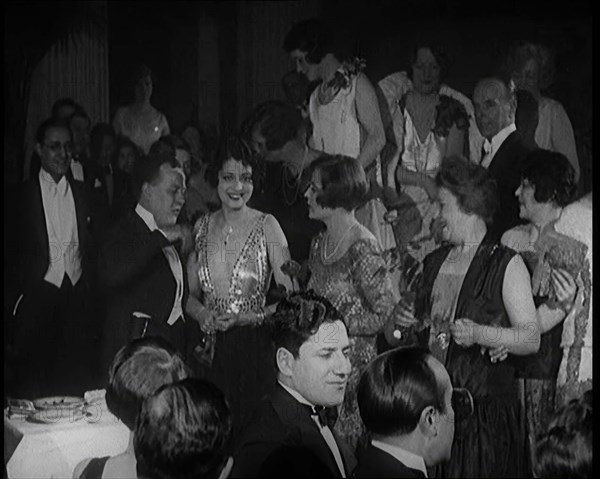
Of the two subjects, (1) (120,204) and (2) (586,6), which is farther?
(1) (120,204)

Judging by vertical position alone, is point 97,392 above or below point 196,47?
below

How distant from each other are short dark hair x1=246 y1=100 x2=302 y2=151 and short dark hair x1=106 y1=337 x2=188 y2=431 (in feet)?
3.56

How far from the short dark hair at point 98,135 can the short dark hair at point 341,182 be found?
992 millimetres

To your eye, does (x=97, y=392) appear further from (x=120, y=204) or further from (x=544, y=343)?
(x=544, y=343)

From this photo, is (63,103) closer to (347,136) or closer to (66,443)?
(347,136)

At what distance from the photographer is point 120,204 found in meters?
4.88

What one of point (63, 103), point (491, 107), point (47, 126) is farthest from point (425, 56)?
point (47, 126)

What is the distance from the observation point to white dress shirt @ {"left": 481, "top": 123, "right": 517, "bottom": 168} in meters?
4.63

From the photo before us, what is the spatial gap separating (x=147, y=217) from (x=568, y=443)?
2215 millimetres

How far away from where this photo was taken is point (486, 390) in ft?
15.1

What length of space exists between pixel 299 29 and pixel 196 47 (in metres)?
0.50

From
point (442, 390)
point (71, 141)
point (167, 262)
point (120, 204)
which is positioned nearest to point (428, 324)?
point (442, 390)

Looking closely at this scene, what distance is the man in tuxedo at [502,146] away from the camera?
462 cm

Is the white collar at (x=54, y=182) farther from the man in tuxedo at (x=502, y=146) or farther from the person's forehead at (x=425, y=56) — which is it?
the man in tuxedo at (x=502, y=146)
